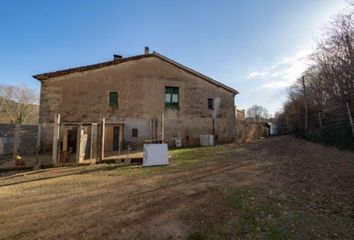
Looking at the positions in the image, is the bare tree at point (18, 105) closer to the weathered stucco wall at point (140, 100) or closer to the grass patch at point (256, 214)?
the weathered stucco wall at point (140, 100)

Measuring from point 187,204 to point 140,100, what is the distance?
13376mm

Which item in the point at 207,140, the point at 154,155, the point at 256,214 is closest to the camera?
the point at 256,214

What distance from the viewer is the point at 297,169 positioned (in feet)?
27.6

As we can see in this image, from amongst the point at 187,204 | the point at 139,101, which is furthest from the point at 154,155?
the point at 139,101

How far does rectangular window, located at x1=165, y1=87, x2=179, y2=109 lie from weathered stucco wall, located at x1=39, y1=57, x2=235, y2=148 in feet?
0.98

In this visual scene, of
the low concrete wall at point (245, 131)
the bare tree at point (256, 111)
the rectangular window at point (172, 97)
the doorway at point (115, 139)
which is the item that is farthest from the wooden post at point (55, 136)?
the bare tree at point (256, 111)

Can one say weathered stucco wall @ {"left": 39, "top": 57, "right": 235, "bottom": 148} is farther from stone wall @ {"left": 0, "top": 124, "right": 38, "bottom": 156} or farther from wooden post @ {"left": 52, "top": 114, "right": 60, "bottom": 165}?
wooden post @ {"left": 52, "top": 114, "right": 60, "bottom": 165}

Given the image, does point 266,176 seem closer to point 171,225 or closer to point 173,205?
point 173,205

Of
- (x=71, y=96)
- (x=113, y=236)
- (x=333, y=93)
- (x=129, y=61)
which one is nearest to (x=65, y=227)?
(x=113, y=236)

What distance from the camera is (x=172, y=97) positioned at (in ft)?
62.6

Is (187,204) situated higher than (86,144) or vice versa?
(86,144)

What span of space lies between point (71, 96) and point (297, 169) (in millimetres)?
14102

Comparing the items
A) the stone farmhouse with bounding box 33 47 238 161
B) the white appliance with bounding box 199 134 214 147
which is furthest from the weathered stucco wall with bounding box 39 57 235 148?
the white appliance with bounding box 199 134 214 147

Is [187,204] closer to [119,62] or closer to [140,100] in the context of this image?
[140,100]
